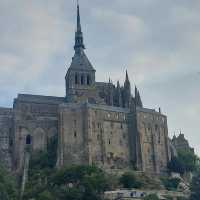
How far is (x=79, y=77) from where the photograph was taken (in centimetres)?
11850

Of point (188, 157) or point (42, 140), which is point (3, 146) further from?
point (188, 157)

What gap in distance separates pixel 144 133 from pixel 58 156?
676 inches

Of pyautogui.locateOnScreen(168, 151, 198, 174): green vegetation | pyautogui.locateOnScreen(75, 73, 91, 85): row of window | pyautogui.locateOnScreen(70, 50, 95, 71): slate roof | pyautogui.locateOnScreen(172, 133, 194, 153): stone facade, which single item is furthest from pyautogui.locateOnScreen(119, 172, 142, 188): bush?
pyautogui.locateOnScreen(70, 50, 95, 71): slate roof

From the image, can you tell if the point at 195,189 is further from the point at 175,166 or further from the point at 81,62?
the point at 81,62

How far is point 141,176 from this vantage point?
317 ft

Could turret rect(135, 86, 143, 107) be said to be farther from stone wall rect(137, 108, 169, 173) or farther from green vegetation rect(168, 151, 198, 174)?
green vegetation rect(168, 151, 198, 174)

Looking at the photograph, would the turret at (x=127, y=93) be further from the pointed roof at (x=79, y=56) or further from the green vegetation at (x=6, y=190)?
the green vegetation at (x=6, y=190)

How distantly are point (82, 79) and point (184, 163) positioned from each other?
27.8 metres

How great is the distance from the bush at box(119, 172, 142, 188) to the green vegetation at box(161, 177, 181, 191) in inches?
274

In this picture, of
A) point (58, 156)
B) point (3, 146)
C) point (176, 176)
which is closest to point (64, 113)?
point (58, 156)

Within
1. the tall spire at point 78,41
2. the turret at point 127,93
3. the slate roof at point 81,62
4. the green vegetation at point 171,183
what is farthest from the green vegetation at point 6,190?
the tall spire at point 78,41

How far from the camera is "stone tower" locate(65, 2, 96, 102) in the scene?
116 metres

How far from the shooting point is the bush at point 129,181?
9112 cm

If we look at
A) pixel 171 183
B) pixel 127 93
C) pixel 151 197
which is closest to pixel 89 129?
pixel 171 183
